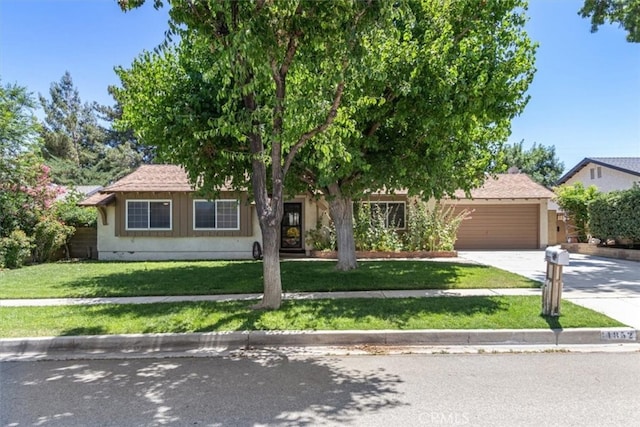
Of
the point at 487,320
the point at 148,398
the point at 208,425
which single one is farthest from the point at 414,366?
the point at 148,398

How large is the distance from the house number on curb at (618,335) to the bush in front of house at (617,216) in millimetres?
11402

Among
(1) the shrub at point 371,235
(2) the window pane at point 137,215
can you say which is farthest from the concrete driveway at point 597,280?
→ (2) the window pane at point 137,215

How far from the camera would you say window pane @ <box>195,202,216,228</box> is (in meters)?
17.2

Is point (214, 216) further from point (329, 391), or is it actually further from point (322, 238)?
point (329, 391)

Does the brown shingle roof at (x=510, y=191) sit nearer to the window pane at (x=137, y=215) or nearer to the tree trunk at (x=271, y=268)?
the window pane at (x=137, y=215)

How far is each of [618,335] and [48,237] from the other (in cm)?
1754

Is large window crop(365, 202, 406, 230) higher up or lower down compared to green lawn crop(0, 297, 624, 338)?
higher up

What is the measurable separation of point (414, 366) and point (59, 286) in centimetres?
918

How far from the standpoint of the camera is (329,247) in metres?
17.2

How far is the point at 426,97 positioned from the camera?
8.36 m

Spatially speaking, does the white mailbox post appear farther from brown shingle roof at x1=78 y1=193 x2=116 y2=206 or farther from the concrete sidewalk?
brown shingle roof at x1=78 y1=193 x2=116 y2=206

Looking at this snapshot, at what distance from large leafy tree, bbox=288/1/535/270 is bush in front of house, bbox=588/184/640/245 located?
8.21 m

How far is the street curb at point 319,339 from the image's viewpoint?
6.07 meters


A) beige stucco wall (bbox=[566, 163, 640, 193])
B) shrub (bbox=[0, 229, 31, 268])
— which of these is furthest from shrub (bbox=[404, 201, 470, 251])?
shrub (bbox=[0, 229, 31, 268])
